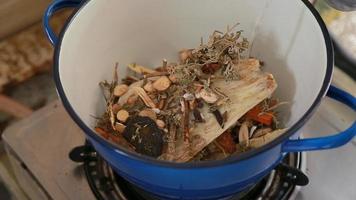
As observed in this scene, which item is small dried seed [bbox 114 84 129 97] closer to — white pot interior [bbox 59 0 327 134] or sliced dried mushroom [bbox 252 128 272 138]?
white pot interior [bbox 59 0 327 134]

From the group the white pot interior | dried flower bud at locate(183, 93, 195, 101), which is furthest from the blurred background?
dried flower bud at locate(183, 93, 195, 101)

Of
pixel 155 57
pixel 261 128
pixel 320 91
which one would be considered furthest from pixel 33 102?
pixel 320 91

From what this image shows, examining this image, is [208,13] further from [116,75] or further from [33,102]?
[33,102]

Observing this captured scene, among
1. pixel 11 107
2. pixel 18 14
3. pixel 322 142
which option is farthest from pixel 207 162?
pixel 18 14

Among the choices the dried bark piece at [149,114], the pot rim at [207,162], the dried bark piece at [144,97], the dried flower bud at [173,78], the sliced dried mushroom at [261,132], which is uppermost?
the pot rim at [207,162]

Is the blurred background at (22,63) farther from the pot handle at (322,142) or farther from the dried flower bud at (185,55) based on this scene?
the pot handle at (322,142)

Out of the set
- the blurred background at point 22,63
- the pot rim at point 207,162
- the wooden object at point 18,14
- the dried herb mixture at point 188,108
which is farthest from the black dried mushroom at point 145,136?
the wooden object at point 18,14

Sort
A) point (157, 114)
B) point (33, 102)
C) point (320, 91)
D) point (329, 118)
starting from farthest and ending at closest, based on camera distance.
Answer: point (33, 102) < point (329, 118) < point (157, 114) < point (320, 91)
